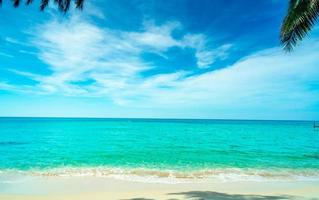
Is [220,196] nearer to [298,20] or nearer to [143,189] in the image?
[143,189]

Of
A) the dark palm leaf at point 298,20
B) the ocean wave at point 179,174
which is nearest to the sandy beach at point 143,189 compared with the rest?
the ocean wave at point 179,174

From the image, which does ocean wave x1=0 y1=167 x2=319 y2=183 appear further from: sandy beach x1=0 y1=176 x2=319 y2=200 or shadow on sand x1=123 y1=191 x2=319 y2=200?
shadow on sand x1=123 y1=191 x2=319 y2=200

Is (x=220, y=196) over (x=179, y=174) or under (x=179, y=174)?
over

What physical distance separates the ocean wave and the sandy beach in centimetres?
83

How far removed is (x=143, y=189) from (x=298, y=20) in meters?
8.60

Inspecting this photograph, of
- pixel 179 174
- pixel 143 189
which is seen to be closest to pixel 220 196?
pixel 143 189

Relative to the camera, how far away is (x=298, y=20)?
289 inches

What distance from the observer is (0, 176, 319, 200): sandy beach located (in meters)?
9.62

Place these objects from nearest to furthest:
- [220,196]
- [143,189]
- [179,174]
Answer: [220,196]
[143,189]
[179,174]

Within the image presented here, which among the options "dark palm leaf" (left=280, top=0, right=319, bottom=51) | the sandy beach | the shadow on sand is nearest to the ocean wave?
the sandy beach

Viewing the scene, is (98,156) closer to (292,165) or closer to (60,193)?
(60,193)

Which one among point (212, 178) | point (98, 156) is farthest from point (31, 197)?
point (98, 156)

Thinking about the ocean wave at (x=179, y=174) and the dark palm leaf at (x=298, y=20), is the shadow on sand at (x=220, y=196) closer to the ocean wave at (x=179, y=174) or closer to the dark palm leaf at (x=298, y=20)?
the ocean wave at (x=179, y=174)

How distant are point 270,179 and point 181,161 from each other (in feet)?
24.0
